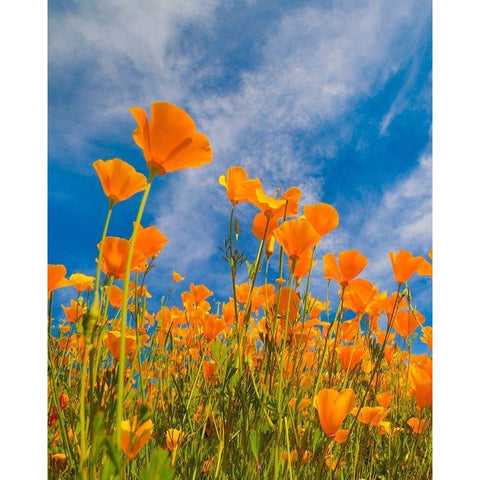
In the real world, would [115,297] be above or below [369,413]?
above

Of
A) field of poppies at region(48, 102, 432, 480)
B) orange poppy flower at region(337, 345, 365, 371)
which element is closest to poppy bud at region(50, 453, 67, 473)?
field of poppies at region(48, 102, 432, 480)

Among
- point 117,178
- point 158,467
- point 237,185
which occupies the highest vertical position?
point 237,185

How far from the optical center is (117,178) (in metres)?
0.67

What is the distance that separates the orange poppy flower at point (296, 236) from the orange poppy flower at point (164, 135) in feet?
0.86

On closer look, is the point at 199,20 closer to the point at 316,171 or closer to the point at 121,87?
the point at 121,87

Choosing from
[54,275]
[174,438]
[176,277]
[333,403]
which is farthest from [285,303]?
[176,277]

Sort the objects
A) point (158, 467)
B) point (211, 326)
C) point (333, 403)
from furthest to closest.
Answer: point (211, 326) < point (333, 403) < point (158, 467)

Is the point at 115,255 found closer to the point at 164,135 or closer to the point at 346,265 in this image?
the point at 164,135

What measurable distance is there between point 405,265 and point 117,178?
55 cm
